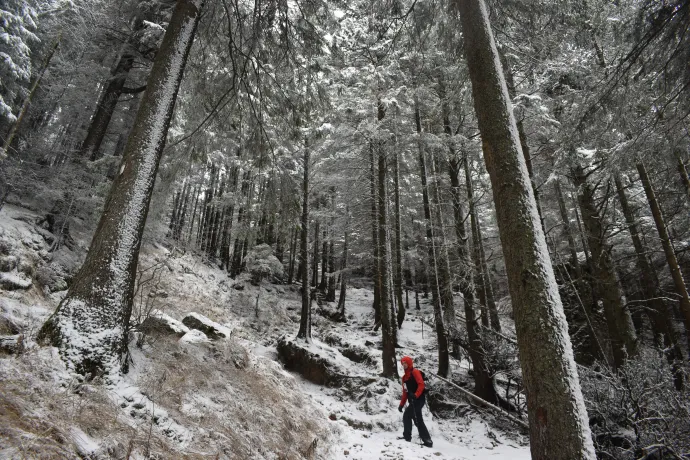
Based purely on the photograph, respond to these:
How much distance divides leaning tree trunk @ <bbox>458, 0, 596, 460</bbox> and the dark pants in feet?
17.4

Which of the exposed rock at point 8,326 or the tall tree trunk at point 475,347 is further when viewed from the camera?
the tall tree trunk at point 475,347

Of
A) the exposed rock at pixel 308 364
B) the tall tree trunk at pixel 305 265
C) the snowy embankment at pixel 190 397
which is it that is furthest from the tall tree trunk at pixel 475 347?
the tall tree trunk at pixel 305 265

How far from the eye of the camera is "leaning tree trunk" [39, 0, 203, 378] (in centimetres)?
367

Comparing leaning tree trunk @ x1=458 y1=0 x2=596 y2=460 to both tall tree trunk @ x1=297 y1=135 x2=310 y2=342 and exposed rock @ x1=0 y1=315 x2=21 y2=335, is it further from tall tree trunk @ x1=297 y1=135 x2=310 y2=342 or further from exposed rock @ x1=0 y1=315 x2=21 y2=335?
tall tree trunk @ x1=297 y1=135 x2=310 y2=342

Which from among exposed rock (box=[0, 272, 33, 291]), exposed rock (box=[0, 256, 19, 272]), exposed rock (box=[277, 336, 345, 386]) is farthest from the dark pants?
exposed rock (box=[0, 256, 19, 272])

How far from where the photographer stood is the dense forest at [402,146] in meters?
3.62

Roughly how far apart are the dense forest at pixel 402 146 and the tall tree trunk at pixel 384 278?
76mm

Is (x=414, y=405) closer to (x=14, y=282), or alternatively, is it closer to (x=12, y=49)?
(x=14, y=282)

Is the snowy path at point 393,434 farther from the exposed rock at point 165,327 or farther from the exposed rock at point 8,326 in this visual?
the exposed rock at point 8,326

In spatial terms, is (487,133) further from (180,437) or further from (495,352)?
(495,352)

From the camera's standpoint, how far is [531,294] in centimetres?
298

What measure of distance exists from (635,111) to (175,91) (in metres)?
8.90

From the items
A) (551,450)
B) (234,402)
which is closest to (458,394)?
(234,402)

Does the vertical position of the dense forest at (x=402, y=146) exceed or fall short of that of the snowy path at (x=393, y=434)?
it exceeds it
